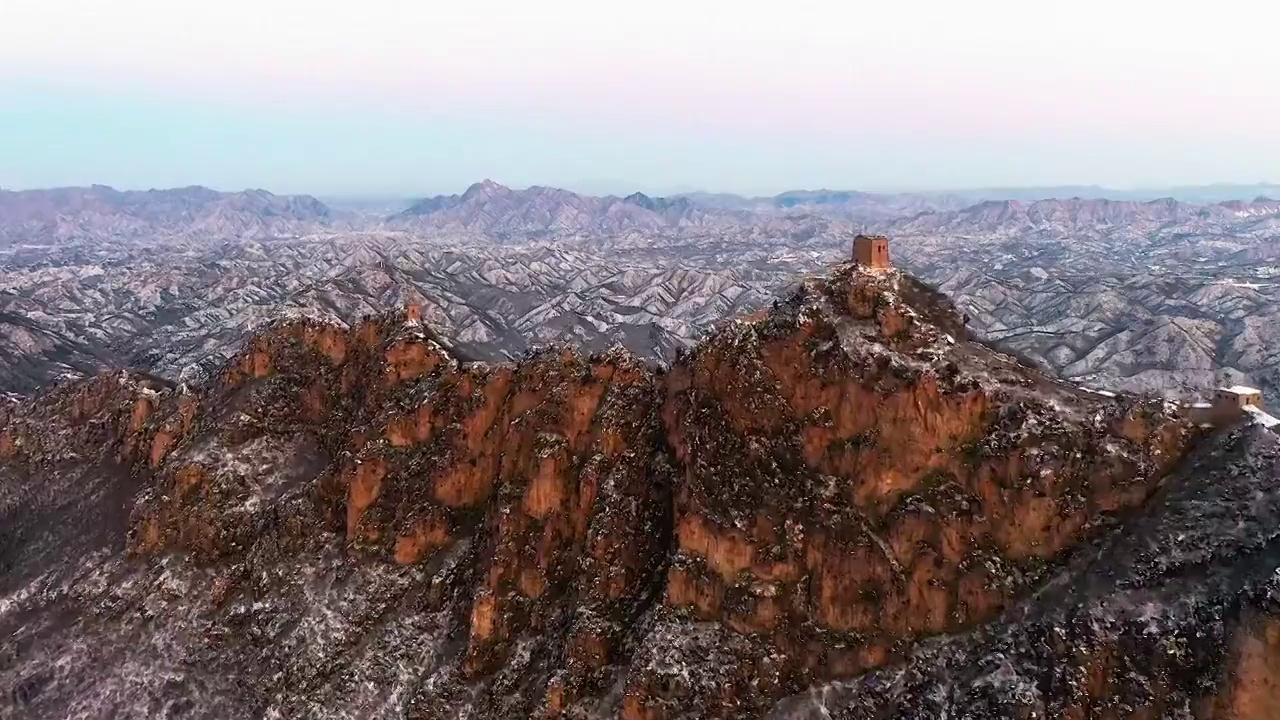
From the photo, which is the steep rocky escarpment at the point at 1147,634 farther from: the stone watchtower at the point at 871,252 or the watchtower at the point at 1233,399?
the stone watchtower at the point at 871,252

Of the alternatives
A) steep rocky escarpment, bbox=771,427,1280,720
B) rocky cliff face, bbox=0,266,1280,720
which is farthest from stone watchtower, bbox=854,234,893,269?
steep rocky escarpment, bbox=771,427,1280,720

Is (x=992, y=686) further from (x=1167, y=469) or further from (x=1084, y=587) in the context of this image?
(x=1167, y=469)

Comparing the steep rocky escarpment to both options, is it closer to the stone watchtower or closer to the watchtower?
the watchtower

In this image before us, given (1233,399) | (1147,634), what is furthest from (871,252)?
(1147,634)

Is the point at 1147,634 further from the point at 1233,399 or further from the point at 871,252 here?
the point at 871,252

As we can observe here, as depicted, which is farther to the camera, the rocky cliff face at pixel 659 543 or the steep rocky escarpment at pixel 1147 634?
the rocky cliff face at pixel 659 543

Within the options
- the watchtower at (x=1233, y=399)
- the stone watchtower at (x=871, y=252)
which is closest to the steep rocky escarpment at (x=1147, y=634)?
the watchtower at (x=1233, y=399)
